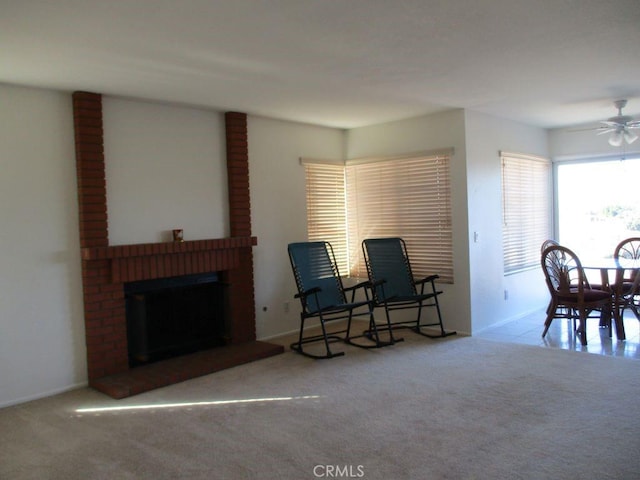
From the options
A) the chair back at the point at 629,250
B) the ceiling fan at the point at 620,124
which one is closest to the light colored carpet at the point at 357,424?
the chair back at the point at 629,250

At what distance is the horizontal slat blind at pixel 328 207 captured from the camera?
20.3 ft

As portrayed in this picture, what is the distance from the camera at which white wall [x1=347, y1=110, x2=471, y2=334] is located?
18.0ft

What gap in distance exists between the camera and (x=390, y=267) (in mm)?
5703

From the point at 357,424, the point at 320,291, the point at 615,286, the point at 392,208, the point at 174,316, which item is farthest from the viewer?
the point at 392,208

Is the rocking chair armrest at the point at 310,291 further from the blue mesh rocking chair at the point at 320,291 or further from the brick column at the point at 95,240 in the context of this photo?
the brick column at the point at 95,240

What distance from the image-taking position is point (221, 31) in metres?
3.00

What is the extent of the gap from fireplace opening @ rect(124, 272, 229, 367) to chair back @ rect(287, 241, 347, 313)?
2.54 ft

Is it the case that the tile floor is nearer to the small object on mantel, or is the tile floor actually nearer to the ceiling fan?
the ceiling fan

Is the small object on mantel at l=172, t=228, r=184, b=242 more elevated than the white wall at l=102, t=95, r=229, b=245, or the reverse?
the white wall at l=102, t=95, r=229, b=245

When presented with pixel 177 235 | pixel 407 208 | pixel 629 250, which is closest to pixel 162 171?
pixel 177 235

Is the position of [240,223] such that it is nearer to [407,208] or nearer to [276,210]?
[276,210]

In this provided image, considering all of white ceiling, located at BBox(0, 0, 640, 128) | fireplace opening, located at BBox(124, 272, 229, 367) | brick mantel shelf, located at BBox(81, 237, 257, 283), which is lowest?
fireplace opening, located at BBox(124, 272, 229, 367)

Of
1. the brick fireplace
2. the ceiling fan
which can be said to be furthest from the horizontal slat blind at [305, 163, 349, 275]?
the ceiling fan

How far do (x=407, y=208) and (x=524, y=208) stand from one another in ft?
5.41
